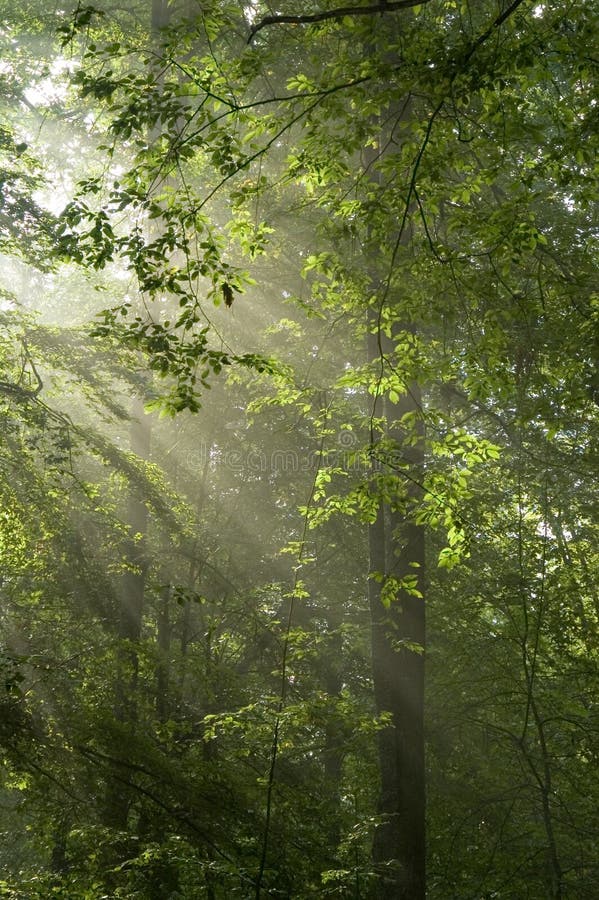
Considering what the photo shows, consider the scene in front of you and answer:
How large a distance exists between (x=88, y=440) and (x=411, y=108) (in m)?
4.86

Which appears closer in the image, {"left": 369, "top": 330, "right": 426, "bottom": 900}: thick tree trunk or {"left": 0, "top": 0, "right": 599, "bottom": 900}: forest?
{"left": 0, "top": 0, "right": 599, "bottom": 900}: forest

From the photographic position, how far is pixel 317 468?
26.4ft

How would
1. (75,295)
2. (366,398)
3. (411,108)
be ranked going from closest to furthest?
(411,108), (366,398), (75,295)

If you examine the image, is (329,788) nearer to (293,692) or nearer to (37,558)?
(293,692)

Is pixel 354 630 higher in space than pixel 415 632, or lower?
higher

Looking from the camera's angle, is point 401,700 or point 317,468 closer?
point 401,700

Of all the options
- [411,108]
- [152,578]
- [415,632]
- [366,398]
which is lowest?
[415,632]

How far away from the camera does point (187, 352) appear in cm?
435

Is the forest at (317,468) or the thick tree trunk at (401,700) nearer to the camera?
the forest at (317,468)

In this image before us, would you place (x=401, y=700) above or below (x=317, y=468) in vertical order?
below

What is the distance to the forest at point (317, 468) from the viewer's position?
4.60 m

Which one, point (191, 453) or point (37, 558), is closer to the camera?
point (37, 558)

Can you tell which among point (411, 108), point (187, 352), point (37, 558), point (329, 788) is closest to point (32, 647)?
point (37, 558)

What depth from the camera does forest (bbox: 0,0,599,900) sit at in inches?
181
